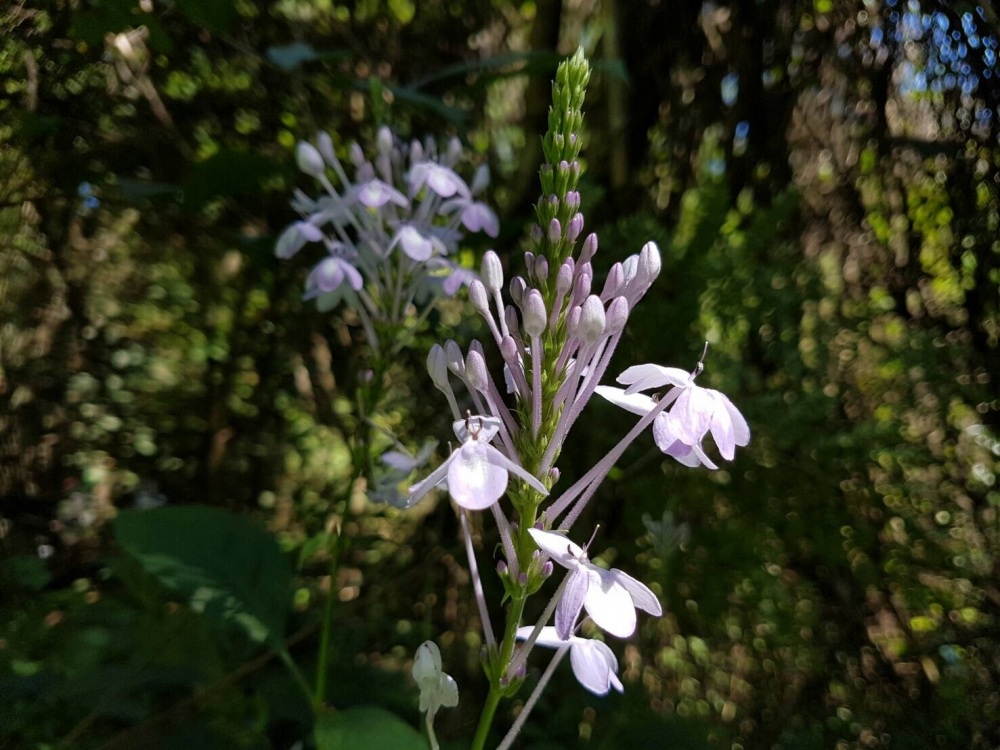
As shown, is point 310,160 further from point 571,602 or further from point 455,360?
point 571,602

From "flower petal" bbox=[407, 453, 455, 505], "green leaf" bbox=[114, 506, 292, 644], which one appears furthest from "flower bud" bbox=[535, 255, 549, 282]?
"green leaf" bbox=[114, 506, 292, 644]

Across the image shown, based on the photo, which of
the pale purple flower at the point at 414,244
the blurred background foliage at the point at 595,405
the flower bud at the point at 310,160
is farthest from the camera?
the blurred background foliage at the point at 595,405

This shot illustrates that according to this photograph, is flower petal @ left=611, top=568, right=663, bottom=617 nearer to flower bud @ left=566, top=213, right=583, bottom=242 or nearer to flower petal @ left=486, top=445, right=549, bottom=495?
flower petal @ left=486, top=445, right=549, bottom=495

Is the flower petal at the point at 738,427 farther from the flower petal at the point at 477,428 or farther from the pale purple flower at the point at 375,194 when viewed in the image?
the pale purple flower at the point at 375,194

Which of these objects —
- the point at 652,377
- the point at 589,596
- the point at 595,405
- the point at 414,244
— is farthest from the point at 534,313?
the point at 595,405

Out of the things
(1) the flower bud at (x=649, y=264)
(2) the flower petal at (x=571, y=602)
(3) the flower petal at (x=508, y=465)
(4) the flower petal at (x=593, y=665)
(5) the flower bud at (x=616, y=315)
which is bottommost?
(4) the flower petal at (x=593, y=665)

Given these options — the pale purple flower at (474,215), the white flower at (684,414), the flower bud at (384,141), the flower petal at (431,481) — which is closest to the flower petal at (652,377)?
the white flower at (684,414)

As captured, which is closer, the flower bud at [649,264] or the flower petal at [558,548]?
the flower petal at [558,548]
